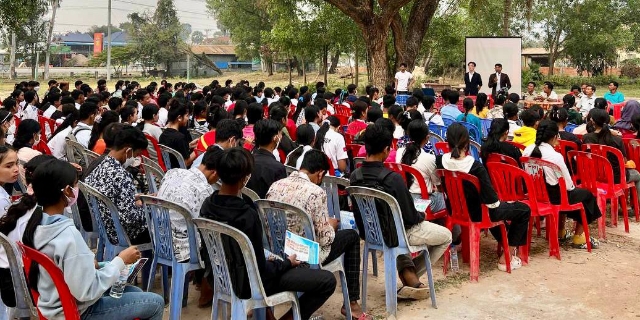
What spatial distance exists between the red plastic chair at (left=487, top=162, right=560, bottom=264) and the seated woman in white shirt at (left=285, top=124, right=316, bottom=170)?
5.21ft

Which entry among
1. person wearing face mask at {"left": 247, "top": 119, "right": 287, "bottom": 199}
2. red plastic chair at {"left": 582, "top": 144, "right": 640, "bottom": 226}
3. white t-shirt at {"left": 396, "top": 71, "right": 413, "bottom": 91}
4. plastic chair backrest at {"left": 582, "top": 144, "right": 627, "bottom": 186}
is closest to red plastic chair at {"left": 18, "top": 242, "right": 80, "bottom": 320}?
person wearing face mask at {"left": 247, "top": 119, "right": 287, "bottom": 199}

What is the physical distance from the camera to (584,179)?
6332 millimetres

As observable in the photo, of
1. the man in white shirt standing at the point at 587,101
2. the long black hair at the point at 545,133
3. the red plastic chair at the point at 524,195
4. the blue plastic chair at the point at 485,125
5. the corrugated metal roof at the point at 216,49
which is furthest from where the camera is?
the corrugated metal roof at the point at 216,49

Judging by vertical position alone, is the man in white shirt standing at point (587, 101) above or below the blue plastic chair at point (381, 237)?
above

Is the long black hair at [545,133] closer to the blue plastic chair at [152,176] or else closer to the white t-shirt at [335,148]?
the white t-shirt at [335,148]

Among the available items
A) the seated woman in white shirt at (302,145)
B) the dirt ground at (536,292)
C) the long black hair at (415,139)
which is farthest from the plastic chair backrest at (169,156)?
the long black hair at (415,139)

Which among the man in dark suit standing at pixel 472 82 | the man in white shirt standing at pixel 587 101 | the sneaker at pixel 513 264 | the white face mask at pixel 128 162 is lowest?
the sneaker at pixel 513 264

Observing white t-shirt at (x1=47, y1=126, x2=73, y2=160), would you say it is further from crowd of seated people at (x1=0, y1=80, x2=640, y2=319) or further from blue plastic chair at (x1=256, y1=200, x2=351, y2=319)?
blue plastic chair at (x1=256, y1=200, x2=351, y2=319)

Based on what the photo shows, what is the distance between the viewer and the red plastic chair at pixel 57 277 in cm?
280

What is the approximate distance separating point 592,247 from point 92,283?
4700 millimetres

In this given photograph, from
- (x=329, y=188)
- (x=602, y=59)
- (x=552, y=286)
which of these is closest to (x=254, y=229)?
(x=329, y=188)

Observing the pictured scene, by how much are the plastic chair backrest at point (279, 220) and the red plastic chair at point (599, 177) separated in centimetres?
364

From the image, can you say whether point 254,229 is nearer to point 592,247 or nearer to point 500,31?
point 592,247

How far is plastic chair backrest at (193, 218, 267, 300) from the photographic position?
329cm
